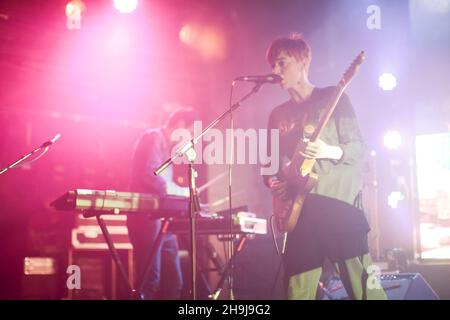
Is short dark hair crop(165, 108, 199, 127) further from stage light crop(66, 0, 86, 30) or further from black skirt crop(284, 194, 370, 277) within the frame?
stage light crop(66, 0, 86, 30)

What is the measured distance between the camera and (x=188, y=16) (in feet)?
22.7

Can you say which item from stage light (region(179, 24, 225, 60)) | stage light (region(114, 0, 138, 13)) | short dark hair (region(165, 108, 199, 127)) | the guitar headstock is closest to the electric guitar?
the guitar headstock

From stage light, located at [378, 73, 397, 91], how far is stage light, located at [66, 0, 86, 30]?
3446 mm

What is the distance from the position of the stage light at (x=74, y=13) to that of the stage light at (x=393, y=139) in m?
3.68

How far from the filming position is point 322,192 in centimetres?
330

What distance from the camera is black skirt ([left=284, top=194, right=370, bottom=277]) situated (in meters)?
3.18

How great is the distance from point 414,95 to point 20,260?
4.60 meters

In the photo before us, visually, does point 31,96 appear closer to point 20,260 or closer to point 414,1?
point 20,260

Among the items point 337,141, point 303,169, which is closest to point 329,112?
point 337,141

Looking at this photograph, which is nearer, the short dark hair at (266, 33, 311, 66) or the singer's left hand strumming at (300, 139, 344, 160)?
the singer's left hand strumming at (300, 139, 344, 160)

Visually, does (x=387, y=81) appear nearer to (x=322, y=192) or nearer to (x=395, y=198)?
(x=395, y=198)

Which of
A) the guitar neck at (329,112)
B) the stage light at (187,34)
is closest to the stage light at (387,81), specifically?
the guitar neck at (329,112)

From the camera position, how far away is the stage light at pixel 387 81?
538 centimetres

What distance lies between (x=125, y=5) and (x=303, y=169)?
162 inches
